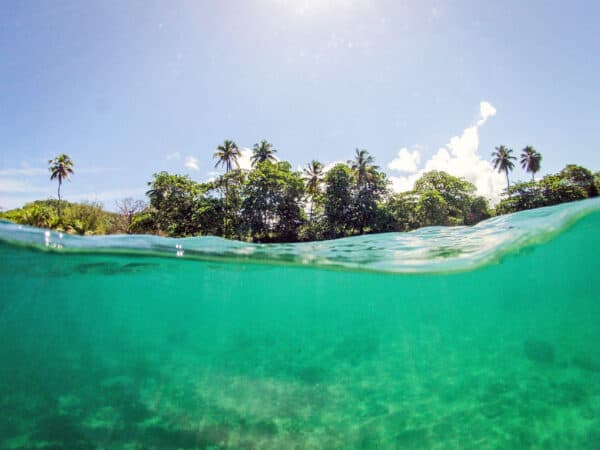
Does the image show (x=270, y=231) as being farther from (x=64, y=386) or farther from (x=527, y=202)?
(x=527, y=202)

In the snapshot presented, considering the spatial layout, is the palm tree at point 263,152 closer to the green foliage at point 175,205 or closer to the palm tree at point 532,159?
the green foliage at point 175,205

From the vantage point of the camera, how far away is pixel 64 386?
11.6 metres

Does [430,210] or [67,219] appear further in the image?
[430,210]

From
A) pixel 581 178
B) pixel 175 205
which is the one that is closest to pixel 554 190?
pixel 581 178

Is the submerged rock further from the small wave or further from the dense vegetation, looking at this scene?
the dense vegetation

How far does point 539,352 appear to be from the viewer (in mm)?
10680

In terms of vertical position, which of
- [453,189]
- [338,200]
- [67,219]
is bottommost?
[67,219]

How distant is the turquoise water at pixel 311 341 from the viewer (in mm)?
7180

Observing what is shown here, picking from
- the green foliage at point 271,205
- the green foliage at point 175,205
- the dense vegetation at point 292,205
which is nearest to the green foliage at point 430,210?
the dense vegetation at point 292,205

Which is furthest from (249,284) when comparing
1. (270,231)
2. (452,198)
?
(452,198)

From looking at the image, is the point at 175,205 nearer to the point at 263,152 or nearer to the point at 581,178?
the point at 263,152

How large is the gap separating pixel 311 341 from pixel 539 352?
377 inches

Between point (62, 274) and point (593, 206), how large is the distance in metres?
15.9

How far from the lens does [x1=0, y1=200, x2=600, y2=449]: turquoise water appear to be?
23.6 feet
